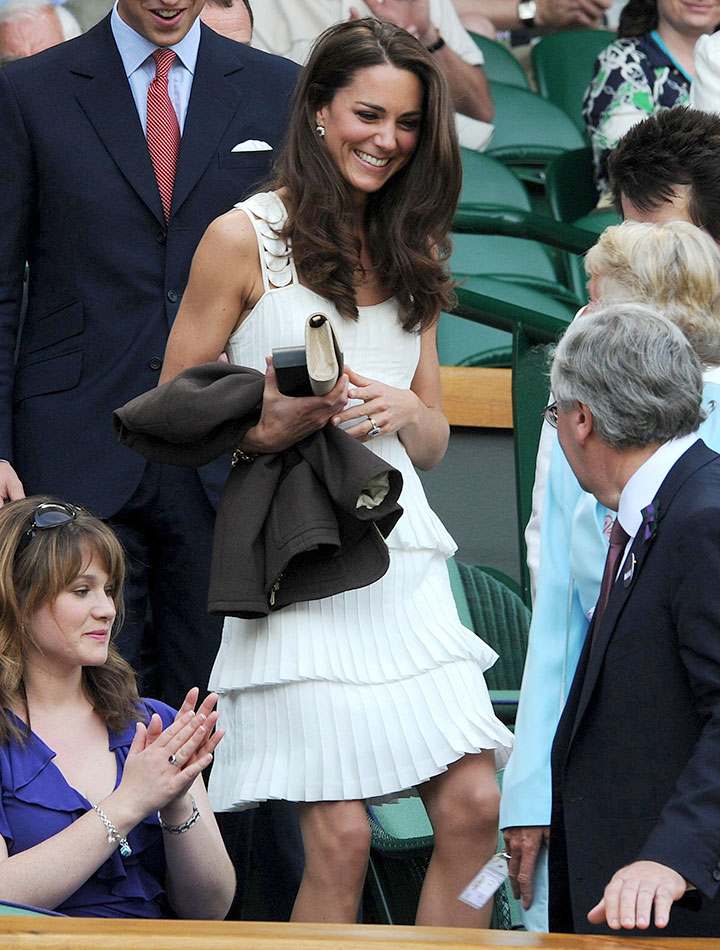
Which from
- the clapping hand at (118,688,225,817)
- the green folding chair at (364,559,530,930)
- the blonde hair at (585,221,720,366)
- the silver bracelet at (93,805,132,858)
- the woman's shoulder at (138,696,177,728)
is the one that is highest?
the blonde hair at (585,221,720,366)

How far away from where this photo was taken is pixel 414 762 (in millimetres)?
2393

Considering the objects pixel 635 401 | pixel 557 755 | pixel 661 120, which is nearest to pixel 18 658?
pixel 557 755

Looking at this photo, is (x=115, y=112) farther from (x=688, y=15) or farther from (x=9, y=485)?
(x=688, y=15)

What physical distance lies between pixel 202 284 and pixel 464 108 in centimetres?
327

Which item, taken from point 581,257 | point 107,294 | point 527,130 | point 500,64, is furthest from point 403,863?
point 500,64

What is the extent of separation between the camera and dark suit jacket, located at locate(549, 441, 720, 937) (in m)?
1.72

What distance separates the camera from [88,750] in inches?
92.1

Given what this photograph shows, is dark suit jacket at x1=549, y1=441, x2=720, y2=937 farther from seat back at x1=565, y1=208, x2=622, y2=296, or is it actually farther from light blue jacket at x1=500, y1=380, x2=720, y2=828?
seat back at x1=565, y1=208, x2=622, y2=296

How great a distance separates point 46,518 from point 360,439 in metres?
0.52

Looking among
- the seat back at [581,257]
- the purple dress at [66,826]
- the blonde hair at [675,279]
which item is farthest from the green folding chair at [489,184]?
the purple dress at [66,826]

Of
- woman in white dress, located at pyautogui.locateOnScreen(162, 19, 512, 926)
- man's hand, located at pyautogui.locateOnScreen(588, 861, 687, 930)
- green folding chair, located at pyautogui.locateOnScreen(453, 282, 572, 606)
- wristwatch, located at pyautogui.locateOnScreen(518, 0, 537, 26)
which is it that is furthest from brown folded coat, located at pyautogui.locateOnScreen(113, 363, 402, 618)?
wristwatch, located at pyautogui.locateOnScreen(518, 0, 537, 26)

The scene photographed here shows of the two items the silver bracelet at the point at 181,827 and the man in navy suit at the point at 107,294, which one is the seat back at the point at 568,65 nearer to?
the man in navy suit at the point at 107,294

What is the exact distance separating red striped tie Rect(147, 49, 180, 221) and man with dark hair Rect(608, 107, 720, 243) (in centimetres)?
84

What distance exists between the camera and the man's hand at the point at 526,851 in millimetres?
2201
